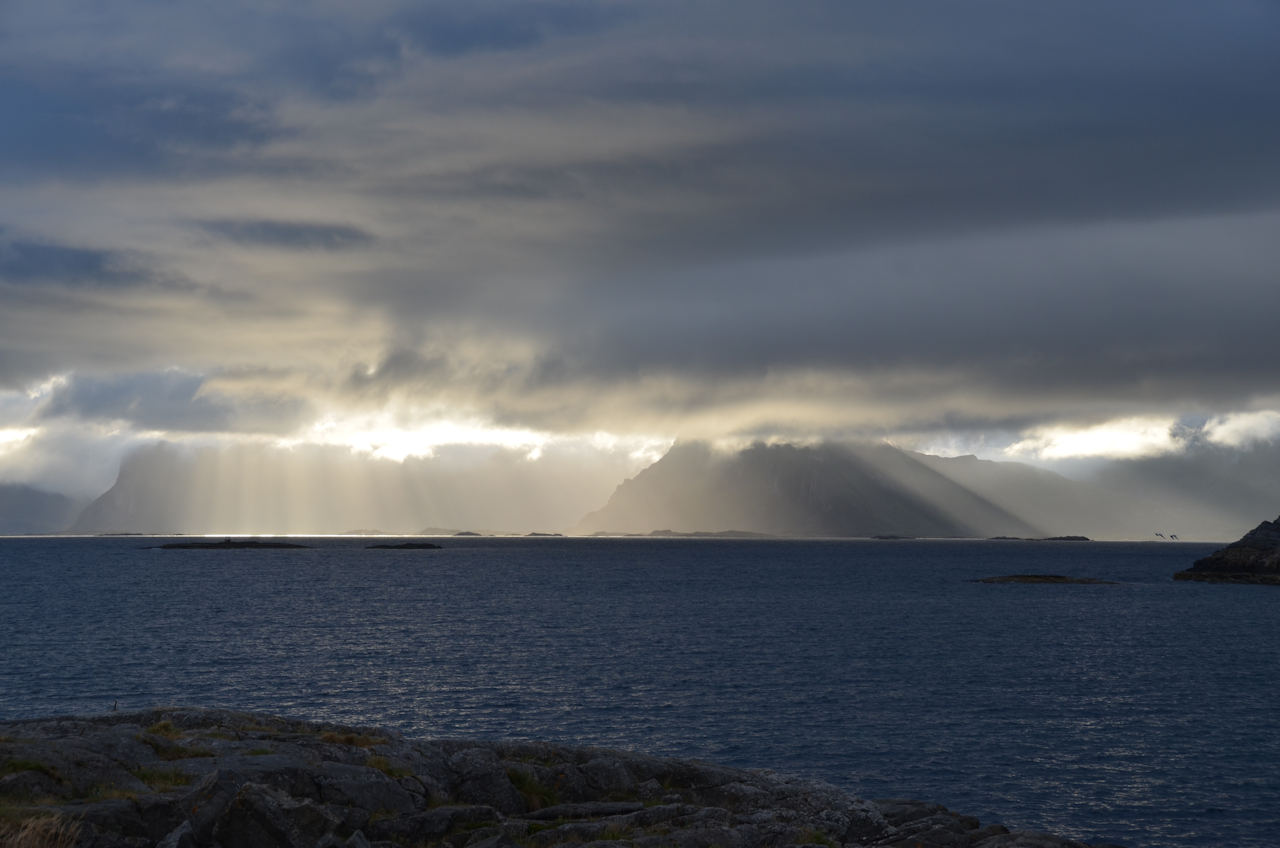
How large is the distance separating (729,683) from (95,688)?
1890 inches

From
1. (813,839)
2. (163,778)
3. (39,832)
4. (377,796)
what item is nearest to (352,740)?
(377,796)

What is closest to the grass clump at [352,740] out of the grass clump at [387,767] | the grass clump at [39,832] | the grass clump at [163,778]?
the grass clump at [387,767]

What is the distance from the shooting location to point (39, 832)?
2052 centimetres

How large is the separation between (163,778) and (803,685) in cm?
5693

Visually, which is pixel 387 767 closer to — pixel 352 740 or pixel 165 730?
pixel 352 740

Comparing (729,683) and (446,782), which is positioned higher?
(446,782)

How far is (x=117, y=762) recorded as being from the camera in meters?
27.2

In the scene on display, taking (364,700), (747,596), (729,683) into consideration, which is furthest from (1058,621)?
(364,700)

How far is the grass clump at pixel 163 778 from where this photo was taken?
87.7 feet

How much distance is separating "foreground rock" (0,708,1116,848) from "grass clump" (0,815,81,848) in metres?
0.05

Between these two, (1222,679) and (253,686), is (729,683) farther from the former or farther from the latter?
(1222,679)

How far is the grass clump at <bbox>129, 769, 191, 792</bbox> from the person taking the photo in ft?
87.7

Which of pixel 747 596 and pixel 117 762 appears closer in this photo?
pixel 117 762

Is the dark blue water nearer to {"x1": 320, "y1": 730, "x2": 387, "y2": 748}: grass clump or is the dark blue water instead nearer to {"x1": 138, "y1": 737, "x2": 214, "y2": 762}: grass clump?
{"x1": 320, "y1": 730, "x2": 387, "y2": 748}: grass clump
